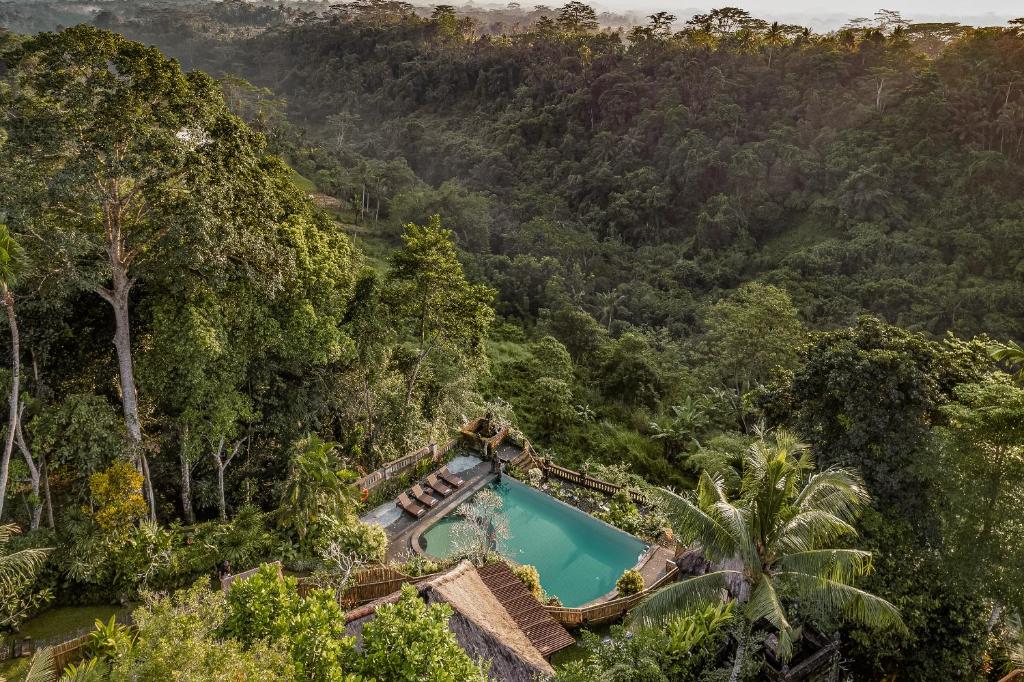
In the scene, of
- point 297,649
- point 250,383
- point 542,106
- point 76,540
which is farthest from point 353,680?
point 542,106

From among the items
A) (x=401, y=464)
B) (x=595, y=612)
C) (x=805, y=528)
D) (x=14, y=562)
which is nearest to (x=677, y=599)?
(x=805, y=528)

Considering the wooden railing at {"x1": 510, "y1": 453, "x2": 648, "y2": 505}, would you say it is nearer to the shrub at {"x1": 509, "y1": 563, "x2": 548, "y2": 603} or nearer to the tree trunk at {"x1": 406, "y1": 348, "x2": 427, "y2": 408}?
the tree trunk at {"x1": 406, "y1": 348, "x2": 427, "y2": 408}

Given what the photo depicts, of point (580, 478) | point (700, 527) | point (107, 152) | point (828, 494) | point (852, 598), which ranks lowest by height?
point (580, 478)

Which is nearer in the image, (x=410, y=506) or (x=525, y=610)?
(x=525, y=610)

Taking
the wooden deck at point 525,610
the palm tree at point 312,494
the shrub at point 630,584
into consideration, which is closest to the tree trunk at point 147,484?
the palm tree at point 312,494

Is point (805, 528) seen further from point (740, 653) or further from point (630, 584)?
point (630, 584)

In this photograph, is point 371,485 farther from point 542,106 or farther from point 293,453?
point 542,106
